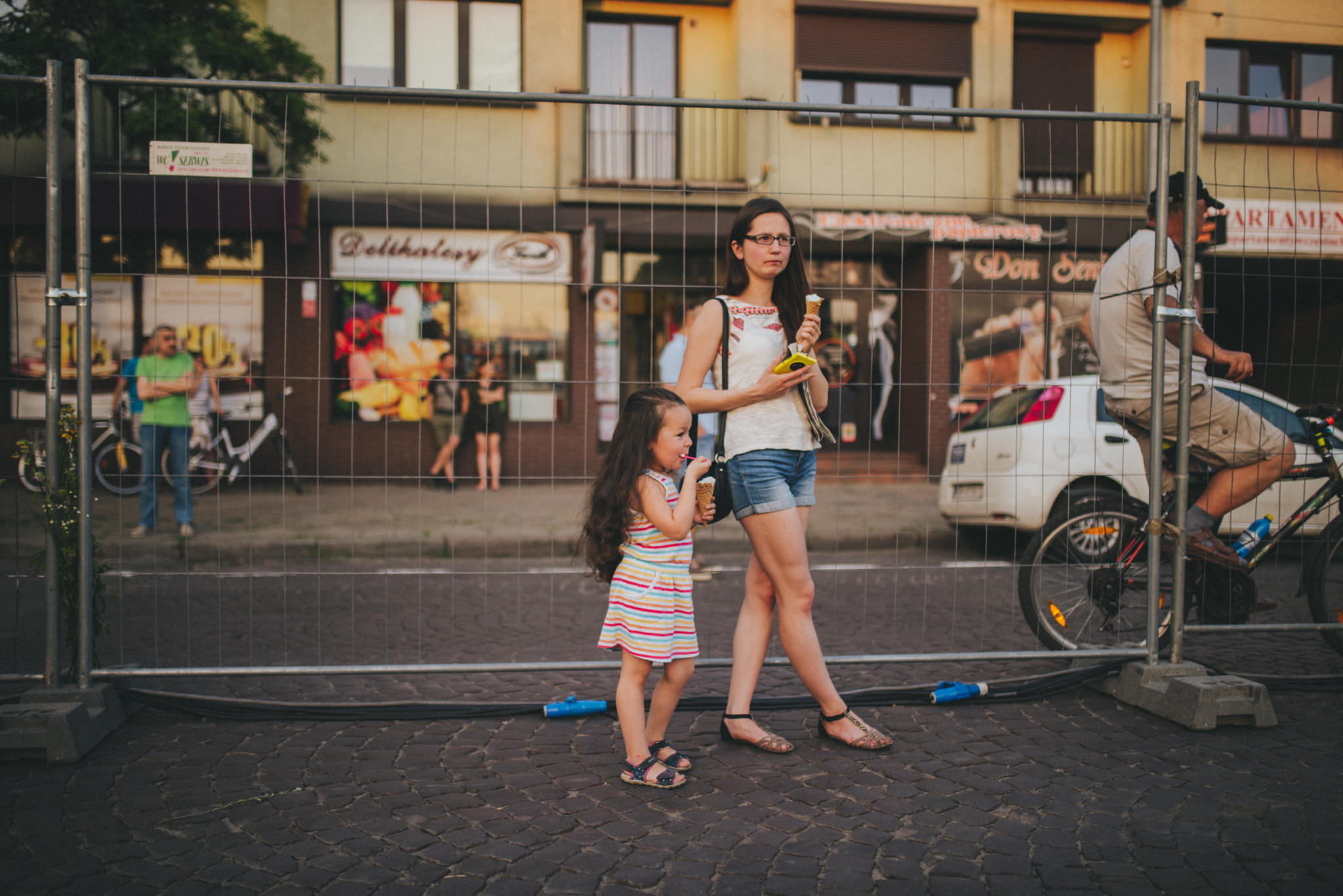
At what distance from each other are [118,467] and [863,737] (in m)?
6.94

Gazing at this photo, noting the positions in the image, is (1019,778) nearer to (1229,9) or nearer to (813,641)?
(813,641)

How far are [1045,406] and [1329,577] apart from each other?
254 centimetres

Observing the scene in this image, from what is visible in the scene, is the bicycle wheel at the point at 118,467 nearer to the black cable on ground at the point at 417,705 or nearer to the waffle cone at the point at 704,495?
the black cable on ground at the point at 417,705

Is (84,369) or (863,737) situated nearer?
(863,737)

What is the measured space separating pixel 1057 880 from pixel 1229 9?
18381 millimetres

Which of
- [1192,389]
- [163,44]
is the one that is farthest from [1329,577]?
[163,44]

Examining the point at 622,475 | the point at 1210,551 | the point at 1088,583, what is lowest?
the point at 1088,583

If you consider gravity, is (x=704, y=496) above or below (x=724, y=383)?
below

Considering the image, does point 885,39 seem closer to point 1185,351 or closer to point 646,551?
point 1185,351

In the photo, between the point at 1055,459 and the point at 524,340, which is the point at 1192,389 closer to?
the point at 1055,459

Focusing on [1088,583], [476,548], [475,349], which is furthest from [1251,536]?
[476,548]

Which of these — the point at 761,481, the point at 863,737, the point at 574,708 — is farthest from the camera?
the point at 574,708

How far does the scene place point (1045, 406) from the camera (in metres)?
7.08

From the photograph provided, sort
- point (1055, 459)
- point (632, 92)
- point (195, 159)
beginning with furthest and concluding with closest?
1. point (632, 92)
2. point (1055, 459)
3. point (195, 159)
